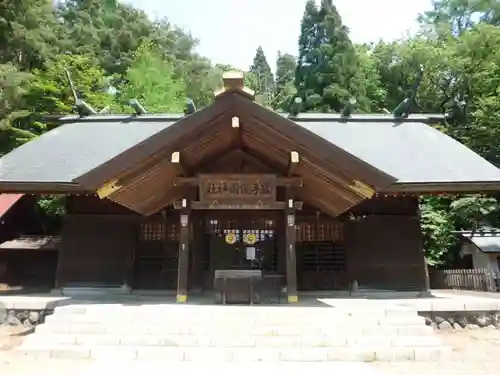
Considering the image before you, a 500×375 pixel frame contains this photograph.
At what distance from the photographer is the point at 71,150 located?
1167 cm

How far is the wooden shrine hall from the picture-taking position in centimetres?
760

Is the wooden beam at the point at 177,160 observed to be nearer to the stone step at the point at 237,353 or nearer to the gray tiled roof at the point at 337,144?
the gray tiled roof at the point at 337,144

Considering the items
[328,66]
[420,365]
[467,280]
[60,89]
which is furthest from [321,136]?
[328,66]

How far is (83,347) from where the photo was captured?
5.95 metres

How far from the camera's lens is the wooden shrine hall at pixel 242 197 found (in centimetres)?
760

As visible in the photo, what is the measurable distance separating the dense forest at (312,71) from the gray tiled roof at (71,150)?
18.0 ft

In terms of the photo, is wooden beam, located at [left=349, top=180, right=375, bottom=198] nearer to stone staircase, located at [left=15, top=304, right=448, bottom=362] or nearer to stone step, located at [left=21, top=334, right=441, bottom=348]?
stone staircase, located at [left=15, top=304, right=448, bottom=362]

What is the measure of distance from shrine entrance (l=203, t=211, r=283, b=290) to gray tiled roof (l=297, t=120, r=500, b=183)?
271 centimetres

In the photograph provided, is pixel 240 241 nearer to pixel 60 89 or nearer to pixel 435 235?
pixel 435 235

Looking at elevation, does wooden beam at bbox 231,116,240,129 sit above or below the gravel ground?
above

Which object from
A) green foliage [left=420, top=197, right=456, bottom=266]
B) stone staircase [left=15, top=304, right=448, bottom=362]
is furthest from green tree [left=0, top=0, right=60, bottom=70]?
green foliage [left=420, top=197, right=456, bottom=266]

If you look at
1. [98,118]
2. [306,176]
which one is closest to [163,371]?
[306,176]

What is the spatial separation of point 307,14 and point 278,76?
85.4ft

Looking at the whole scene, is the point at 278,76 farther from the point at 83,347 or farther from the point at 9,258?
the point at 83,347
